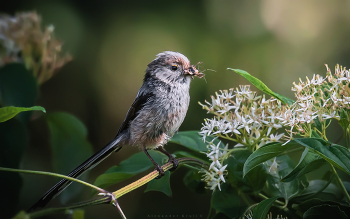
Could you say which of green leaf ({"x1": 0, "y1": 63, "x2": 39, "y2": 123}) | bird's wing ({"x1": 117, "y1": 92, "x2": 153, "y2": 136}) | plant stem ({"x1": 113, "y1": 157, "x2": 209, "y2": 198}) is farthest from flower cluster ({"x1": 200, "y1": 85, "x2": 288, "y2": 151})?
green leaf ({"x1": 0, "y1": 63, "x2": 39, "y2": 123})

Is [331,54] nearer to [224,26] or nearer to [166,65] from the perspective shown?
[224,26]

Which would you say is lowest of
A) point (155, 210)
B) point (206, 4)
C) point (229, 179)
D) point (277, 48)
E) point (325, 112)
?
point (155, 210)

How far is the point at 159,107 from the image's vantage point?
117 centimetres

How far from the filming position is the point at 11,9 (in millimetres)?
1747

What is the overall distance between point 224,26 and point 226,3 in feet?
0.76

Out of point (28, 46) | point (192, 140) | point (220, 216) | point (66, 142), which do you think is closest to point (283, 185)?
point (220, 216)

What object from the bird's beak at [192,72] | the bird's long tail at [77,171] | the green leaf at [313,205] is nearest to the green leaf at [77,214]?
Result: the bird's long tail at [77,171]

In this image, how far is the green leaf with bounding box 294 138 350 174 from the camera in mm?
643

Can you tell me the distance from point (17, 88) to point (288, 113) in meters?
0.98

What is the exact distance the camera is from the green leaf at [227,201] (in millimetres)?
883

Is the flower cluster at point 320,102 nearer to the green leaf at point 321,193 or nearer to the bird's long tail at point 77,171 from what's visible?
the green leaf at point 321,193

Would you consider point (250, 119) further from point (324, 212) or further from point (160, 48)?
point (160, 48)

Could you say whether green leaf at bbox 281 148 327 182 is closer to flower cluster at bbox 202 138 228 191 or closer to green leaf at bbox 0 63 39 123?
flower cluster at bbox 202 138 228 191

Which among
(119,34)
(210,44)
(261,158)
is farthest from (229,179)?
(119,34)
